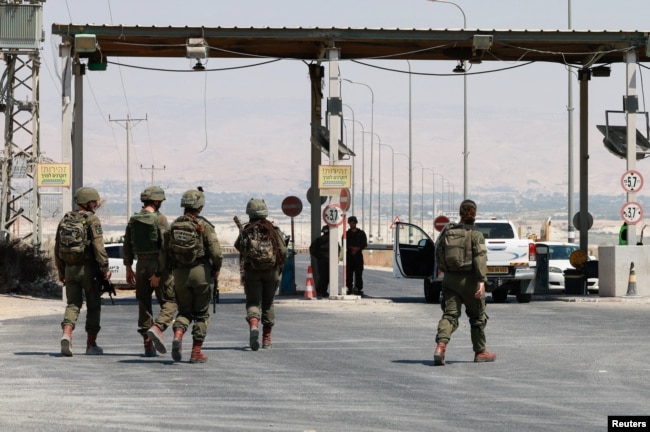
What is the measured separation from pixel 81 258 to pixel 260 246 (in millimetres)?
2095

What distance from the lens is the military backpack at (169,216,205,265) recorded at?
16297mm

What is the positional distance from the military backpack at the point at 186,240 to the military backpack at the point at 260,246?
144 cm

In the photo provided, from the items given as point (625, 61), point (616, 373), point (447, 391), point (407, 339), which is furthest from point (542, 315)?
point (447, 391)

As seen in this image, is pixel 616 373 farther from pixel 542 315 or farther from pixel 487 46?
pixel 487 46

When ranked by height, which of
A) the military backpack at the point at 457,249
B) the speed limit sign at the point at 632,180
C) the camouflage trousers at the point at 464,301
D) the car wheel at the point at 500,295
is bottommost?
the car wheel at the point at 500,295

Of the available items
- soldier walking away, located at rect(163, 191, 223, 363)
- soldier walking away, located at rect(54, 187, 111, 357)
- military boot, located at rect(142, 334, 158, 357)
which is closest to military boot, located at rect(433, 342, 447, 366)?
soldier walking away, located at rect(163, 191, 223, 363)

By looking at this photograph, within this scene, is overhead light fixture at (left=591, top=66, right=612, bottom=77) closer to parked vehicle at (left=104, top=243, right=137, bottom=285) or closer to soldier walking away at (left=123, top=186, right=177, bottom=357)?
parked vehicle at (left=104, top=243, right=137, bottom=285)

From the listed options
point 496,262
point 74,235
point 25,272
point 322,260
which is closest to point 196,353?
point 74,235

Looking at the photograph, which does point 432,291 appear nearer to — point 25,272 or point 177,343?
point 25,272

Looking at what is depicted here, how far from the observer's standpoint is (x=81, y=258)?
17.2m

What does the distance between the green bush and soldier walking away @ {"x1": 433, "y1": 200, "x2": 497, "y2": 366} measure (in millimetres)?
19758

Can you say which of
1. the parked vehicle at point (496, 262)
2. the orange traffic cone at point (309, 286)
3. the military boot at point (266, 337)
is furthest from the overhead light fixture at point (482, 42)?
the military boot at point (266, 337)

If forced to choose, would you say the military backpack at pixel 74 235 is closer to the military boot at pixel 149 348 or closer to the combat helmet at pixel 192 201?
the military boot at pixel 149 348

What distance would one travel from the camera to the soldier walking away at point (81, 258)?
56.0 feet
